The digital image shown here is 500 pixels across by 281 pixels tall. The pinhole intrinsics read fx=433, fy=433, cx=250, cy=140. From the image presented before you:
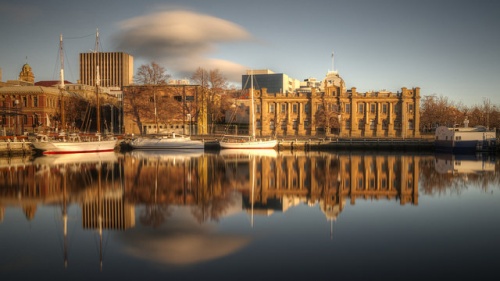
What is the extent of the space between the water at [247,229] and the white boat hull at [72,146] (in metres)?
28.6

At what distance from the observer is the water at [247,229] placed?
471 inches

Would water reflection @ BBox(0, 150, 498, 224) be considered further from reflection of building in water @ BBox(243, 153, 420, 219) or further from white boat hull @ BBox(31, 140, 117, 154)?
white boat hull @ BBox(31, 140, 117, 154)

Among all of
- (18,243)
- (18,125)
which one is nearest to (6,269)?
(18,243)

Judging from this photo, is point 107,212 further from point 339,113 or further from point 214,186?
point 339,113

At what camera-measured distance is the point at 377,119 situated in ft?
284

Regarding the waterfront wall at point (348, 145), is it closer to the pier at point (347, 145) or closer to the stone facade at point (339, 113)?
the pier at point (347, 145)

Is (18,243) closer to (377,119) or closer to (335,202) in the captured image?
(335,202)

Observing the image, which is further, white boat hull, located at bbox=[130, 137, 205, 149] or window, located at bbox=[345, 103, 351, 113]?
window, located at bbox=[345, 103, 351, 113]

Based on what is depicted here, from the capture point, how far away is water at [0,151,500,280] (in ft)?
39.2

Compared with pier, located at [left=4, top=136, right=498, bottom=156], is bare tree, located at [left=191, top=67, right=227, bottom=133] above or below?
above

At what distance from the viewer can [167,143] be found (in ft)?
220

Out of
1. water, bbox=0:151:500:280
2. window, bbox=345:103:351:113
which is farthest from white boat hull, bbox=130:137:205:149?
water, bbox=0:151:500:280

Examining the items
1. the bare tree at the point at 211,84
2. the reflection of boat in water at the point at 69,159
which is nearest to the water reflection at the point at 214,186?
the reflection of boat in water at the point at 69,159

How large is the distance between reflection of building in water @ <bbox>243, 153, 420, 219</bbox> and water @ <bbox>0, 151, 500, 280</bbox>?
4.8 inches
